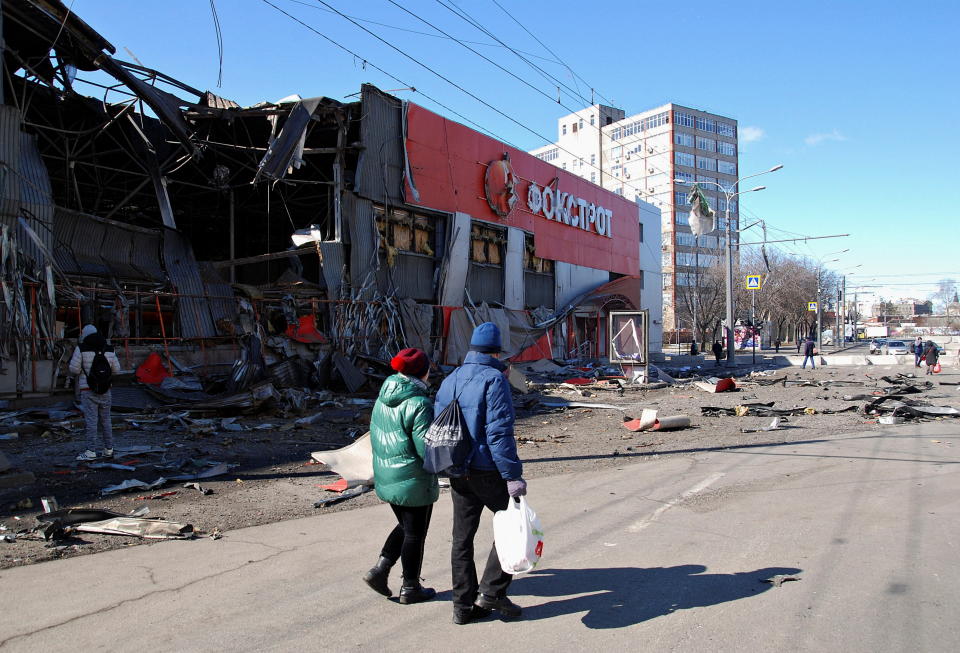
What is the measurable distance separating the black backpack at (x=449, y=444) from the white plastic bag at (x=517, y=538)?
37 cm

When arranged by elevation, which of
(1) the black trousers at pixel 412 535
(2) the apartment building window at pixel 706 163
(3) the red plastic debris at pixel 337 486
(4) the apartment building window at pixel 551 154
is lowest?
(3) the red plastic debris at pixel 337 486

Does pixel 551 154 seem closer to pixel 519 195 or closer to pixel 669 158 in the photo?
pixel 669 158

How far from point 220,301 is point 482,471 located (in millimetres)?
16042

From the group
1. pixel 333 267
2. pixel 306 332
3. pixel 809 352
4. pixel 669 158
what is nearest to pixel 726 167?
pixel 669 158

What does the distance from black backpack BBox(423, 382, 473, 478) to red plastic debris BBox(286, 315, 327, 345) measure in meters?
15.5

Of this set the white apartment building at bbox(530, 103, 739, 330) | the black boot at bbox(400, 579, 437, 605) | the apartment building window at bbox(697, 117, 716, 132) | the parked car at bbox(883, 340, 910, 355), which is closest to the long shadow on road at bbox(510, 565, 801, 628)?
the black boot at bbox(400, 579, 437, 605)

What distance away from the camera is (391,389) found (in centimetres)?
427

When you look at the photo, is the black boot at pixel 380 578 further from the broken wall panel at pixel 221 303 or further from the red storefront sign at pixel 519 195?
the red storefront sign at pixel 519 195

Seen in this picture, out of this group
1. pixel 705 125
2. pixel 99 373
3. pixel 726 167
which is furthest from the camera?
pixel 726 167

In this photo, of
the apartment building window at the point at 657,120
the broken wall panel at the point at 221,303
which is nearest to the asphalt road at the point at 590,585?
the broken wall panel at the point at 221,303

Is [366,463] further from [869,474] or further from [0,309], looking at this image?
[0,309]

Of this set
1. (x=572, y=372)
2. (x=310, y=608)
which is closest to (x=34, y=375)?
(x=310, y=608)

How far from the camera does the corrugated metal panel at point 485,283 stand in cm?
2712

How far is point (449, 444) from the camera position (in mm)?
3928
